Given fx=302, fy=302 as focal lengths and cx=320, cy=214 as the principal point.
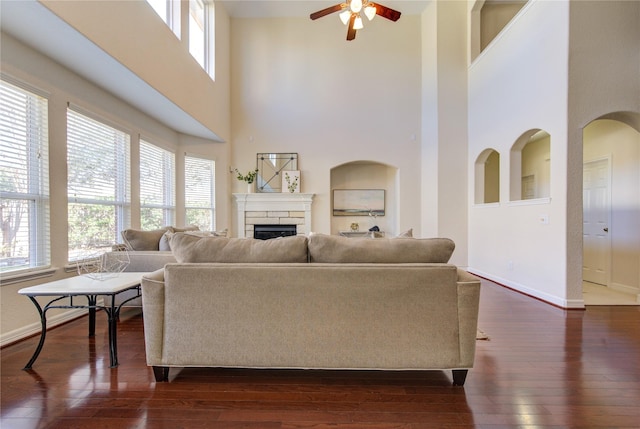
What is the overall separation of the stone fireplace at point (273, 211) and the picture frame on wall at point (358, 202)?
0.79 meters

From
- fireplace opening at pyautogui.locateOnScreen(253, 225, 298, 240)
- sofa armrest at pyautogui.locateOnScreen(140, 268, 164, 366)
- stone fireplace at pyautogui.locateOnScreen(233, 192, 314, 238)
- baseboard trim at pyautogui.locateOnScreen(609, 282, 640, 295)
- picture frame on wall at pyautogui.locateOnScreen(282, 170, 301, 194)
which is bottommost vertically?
baseboard trim at pyautogui.locateOnScreen(609, 282, 640, 295)

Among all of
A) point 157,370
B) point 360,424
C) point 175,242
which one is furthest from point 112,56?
point 360,424

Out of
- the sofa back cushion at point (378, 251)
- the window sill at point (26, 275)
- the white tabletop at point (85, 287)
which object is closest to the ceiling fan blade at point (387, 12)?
the sofa back cushion at point (378, 251)

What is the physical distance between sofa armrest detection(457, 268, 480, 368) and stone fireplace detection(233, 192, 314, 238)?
15.2ft

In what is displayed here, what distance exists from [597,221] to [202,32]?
7.08 m

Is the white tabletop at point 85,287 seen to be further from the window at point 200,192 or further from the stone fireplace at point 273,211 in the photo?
the stone fireplace at point 273,211

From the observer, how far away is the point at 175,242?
6.32 ft

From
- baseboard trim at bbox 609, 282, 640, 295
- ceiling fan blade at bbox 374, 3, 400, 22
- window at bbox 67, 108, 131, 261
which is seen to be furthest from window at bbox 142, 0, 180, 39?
baseboard trim at bbox 609, 282, 640, 295

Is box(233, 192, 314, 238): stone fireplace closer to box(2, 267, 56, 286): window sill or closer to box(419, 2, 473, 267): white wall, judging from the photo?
box(419, 2, 473, 267): white wall

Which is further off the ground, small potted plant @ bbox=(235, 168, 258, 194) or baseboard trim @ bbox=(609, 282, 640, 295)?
small potted plant @ bbox=(235, 168, 258, 194)

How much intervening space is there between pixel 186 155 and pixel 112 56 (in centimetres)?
292

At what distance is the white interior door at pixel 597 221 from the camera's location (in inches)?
168

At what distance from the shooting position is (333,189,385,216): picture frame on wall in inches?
265

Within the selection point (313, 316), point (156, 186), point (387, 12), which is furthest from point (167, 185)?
point (313, 316)
